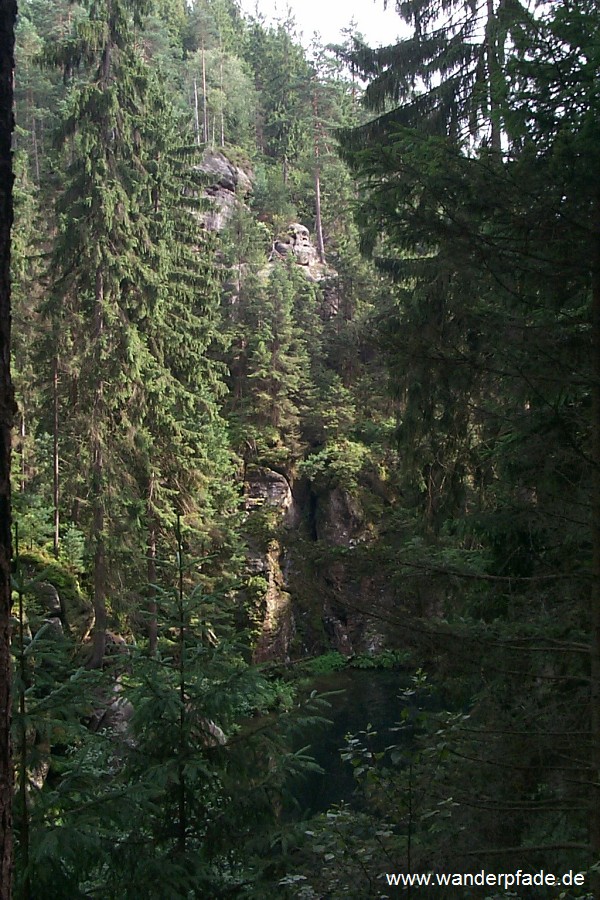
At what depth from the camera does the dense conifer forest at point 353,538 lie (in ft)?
10.6

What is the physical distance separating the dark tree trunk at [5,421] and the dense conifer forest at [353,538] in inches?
0.5

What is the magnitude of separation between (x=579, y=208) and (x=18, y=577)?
10.1 ft

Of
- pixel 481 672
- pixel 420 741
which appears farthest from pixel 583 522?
pixel 420 741

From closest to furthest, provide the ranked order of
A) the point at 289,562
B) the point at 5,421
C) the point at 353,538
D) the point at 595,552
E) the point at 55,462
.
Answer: the point at 5,421 < the point at 595,552 < the point at 55,462 < the point at 289,562 < the point at 353,538

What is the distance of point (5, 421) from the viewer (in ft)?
6.56

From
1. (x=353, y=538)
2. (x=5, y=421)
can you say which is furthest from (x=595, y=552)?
(x=353, y=538)

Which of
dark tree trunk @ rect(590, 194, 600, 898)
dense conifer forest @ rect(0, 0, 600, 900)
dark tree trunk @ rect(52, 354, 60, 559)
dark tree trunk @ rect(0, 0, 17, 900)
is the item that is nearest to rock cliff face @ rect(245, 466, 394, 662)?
dense conifer forest @ rect(0, 0, 600, 900)

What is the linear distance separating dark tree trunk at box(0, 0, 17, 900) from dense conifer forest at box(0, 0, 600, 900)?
0.01 m

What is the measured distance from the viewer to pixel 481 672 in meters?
3.39

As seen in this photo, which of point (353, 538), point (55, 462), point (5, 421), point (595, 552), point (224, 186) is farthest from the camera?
point (224, 186)

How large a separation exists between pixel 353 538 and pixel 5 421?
1891 centimetres

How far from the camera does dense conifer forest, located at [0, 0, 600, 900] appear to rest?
323cm

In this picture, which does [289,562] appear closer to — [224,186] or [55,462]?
[55,462]

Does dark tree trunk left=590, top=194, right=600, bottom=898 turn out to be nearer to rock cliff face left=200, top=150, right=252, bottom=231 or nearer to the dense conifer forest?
the dense conifer forest
